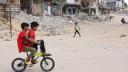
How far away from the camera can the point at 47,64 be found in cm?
1060

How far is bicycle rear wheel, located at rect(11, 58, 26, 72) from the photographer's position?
10516mm

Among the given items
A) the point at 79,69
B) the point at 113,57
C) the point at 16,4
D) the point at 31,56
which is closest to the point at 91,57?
the point at 113,57

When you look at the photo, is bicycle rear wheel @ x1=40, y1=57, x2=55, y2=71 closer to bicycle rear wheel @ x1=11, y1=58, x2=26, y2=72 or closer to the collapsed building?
bicycle rear wheel @ x1=11, y1=58, x2=26, y2=72

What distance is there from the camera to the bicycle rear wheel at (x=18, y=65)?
1052cm

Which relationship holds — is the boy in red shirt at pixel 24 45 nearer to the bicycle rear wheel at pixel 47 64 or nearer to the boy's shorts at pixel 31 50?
the boy's shorts at pixel 31 50

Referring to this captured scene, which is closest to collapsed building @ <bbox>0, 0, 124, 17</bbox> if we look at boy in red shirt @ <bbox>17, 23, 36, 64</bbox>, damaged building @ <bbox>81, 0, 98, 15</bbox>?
damaged building @ <bbox>81, 0, 98, 15</bbox>

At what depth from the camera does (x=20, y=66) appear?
1052cm

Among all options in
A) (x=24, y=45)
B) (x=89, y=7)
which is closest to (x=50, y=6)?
(x=89, y=7)

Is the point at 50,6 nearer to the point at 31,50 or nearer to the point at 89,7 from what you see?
the point at 89,7

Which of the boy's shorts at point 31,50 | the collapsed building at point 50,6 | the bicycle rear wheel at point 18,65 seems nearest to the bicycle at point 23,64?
the bicycle rear wheel at point 18,65

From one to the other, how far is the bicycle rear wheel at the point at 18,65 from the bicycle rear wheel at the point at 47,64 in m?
0.52

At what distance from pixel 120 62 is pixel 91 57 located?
1579 millimetres

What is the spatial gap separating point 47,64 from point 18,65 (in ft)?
2.65

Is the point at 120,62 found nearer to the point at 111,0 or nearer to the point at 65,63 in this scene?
the point at 65,63
